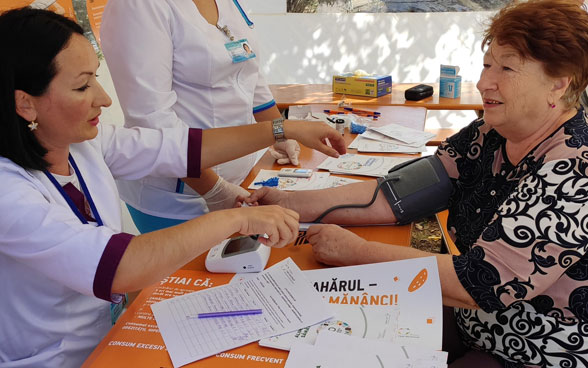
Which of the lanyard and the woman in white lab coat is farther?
the lanyard

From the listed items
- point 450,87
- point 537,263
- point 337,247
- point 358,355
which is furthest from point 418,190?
point 450,87

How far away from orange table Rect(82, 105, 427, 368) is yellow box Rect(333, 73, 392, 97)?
2064mm

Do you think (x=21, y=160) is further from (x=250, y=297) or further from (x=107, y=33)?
(x=107, y=33)

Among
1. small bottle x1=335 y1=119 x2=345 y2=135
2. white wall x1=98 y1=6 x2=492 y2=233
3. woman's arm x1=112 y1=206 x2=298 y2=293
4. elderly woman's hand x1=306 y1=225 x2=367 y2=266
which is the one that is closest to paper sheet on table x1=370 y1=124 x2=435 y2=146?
small bottle x1=335 y1=119 x2=345 y2=135

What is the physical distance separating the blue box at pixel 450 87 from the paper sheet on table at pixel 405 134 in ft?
3.41

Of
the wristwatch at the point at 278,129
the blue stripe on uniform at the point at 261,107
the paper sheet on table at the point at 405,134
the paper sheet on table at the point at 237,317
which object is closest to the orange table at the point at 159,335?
the paper sheet on table at the point at 237,317

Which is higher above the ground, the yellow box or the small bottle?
the small bottle

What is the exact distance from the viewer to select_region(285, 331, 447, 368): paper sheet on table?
1.02 m

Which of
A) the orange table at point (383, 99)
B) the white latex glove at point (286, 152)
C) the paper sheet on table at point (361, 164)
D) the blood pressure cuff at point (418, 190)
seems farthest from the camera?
the orange table at point (383, 99)

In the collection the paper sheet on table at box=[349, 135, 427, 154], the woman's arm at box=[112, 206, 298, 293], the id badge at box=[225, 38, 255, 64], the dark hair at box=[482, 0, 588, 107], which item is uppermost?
the dark hair at box=[482, 0, 588, 107]

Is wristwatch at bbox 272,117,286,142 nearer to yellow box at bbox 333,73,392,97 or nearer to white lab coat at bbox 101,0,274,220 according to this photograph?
white lab coat at bbox 101,0,274,220

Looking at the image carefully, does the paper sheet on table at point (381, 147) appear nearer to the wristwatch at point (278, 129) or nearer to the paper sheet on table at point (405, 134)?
the paper sheet on table at point (405, 134)

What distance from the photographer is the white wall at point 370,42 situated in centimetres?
547

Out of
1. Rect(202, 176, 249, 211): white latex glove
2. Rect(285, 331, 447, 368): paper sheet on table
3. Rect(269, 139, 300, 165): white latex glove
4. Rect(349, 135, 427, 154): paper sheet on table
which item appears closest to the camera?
Rect(285, 331, 447, 368): paper sheet on table
